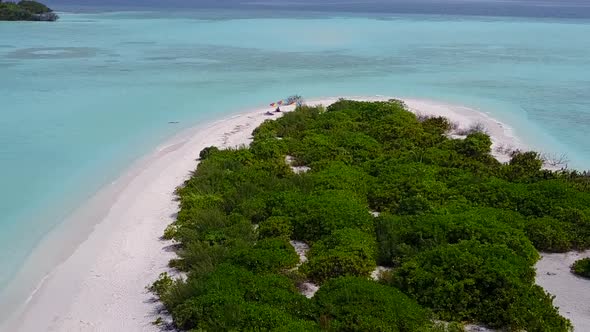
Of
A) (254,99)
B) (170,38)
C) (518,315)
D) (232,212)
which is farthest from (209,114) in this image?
(170,38)

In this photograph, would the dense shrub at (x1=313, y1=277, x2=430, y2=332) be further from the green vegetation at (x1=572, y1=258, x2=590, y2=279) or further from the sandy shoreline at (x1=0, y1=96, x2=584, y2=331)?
the green vegetation at (x1=572, y1=258, x2=590, y2=279)

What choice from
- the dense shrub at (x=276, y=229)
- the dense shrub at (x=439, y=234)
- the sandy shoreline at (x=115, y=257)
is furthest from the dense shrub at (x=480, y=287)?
the sandy shoreline at (x=115, y=257)

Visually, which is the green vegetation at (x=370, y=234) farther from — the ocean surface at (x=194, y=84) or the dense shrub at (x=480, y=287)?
the ocean surface at (x=194, y=84)

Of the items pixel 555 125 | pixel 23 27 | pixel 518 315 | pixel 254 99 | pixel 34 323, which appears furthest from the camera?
pixel 23 27

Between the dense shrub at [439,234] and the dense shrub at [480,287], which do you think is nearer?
the dense shrub at [480,287]

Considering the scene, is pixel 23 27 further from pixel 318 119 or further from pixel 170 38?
pixel 318 119
